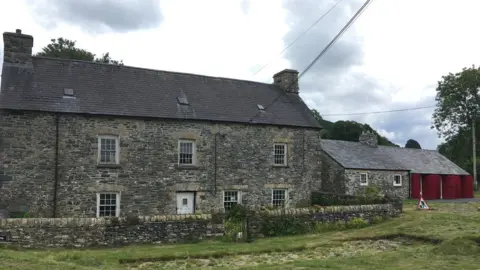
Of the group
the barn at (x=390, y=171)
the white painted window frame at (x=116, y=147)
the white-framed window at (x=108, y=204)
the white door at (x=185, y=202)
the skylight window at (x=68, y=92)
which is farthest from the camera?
the barn at (x=390, y=171)

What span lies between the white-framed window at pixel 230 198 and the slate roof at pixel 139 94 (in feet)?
12.9

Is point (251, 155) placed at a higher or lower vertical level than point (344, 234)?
higher

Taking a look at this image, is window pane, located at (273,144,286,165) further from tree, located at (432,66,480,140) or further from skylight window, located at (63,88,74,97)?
tree, located at (432,66,480,140)

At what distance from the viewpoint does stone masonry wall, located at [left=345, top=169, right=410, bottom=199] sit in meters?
29.1

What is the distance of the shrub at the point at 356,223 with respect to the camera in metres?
17.6

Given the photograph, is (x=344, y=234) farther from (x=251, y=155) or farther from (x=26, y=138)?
(x=26, y=138)

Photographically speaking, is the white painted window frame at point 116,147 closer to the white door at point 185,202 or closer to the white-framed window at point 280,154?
the white door at point 185,202

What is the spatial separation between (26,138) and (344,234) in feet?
46.5

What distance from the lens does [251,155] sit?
23516 millimetres

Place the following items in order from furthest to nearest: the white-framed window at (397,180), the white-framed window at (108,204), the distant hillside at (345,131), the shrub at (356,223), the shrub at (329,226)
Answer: the distant hillside at (345,131)
the white-framed window at (397,180)
the white-framed window at (108,204)
the shrub at (356,223)
the shrub at (329,226)

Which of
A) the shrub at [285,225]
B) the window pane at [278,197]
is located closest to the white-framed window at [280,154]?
the window pane at [278,197]

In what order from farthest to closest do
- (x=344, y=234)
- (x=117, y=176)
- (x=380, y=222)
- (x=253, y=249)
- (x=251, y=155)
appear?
1. (x=251, y=155)
2. (x=117, y=176)
3. (x=380, y=222)
4. (x=344, y=234)
5. (x=253, y=249)

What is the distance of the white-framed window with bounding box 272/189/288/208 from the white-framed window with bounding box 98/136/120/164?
29.7 ft

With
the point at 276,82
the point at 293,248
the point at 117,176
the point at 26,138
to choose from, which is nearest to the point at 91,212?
the point at 117,176
